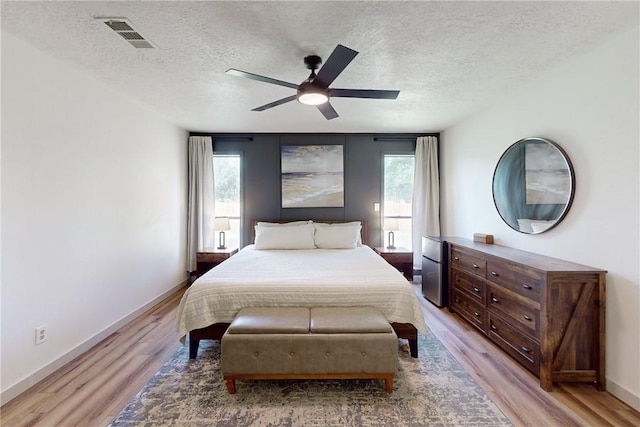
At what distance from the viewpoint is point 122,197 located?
3.06 metres

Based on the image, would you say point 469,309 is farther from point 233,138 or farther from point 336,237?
point 233,138

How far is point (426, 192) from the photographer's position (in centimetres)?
461

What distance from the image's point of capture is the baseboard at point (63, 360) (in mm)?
1924

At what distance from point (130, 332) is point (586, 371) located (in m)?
4.03

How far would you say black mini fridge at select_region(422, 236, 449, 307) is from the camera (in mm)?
3516

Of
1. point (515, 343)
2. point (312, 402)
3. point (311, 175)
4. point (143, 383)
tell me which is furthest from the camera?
point (311, 175)

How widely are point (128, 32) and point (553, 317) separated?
3.61 meters

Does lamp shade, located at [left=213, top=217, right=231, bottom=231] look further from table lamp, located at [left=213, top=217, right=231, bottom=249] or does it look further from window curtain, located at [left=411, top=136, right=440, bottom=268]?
window curtain, located at [left=411, top=136, right=440, bottom=268]

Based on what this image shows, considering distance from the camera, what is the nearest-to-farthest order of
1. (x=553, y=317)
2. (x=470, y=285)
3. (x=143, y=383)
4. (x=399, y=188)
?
(x=553, y=317) → (x=143, y=383) → (x=470, y=285) → (x=399, y=188)

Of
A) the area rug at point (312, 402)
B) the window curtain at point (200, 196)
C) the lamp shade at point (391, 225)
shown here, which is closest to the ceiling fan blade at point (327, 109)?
the lamp shade at point (391, 225)

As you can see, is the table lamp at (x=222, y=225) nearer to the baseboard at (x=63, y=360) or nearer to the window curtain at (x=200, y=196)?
the window curtain at (x=200, y=196)

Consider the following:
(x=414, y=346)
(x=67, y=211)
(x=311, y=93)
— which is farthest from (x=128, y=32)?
(x=414, y=346)

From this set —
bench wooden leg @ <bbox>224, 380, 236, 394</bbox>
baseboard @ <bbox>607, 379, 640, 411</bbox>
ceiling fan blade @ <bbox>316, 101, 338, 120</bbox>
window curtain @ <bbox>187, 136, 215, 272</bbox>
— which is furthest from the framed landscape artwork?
baseboard @ <bbox>607, 379, 640, 411</bbox>

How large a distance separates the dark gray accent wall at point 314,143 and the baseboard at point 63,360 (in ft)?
6.29
